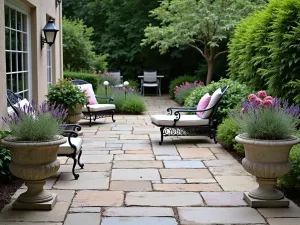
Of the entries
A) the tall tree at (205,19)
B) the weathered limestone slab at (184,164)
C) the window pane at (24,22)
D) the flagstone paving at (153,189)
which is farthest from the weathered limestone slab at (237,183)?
the tall tree at (205,19)

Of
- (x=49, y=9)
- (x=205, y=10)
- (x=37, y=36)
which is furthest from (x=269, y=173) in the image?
(x=205, y=10)

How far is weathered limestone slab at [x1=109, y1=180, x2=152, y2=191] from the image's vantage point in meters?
4.38

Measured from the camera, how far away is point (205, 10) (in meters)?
13.9

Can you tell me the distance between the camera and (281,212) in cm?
367

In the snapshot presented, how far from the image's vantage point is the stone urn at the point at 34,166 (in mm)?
3562

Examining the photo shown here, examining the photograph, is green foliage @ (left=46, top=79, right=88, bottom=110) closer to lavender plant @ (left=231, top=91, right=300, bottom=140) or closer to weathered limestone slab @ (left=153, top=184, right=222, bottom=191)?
weathered limestone slab @ (left=153, top=184, right=222, bottom=191)

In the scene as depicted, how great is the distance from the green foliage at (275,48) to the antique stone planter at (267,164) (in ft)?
6.59

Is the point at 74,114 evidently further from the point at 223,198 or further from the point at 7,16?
the point at 223,198

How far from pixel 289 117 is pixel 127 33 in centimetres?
1683

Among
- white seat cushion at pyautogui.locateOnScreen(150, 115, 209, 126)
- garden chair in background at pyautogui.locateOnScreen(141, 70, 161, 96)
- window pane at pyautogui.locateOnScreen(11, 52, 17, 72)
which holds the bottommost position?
white seat cushion at pyautogui.locateOnScreen(150, 115, 209, 126)

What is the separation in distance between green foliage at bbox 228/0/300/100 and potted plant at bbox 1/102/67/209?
129 inches

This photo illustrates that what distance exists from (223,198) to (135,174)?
4.12 ft

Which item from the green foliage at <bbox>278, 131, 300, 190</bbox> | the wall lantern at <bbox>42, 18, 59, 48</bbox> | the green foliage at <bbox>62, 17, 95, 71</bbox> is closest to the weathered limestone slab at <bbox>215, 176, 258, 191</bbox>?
the green foliage at <bbox>278, 131, 300, 190</bbox>

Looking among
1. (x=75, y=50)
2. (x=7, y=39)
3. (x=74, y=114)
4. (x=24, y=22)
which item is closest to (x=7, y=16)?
(x=7, y=39)
